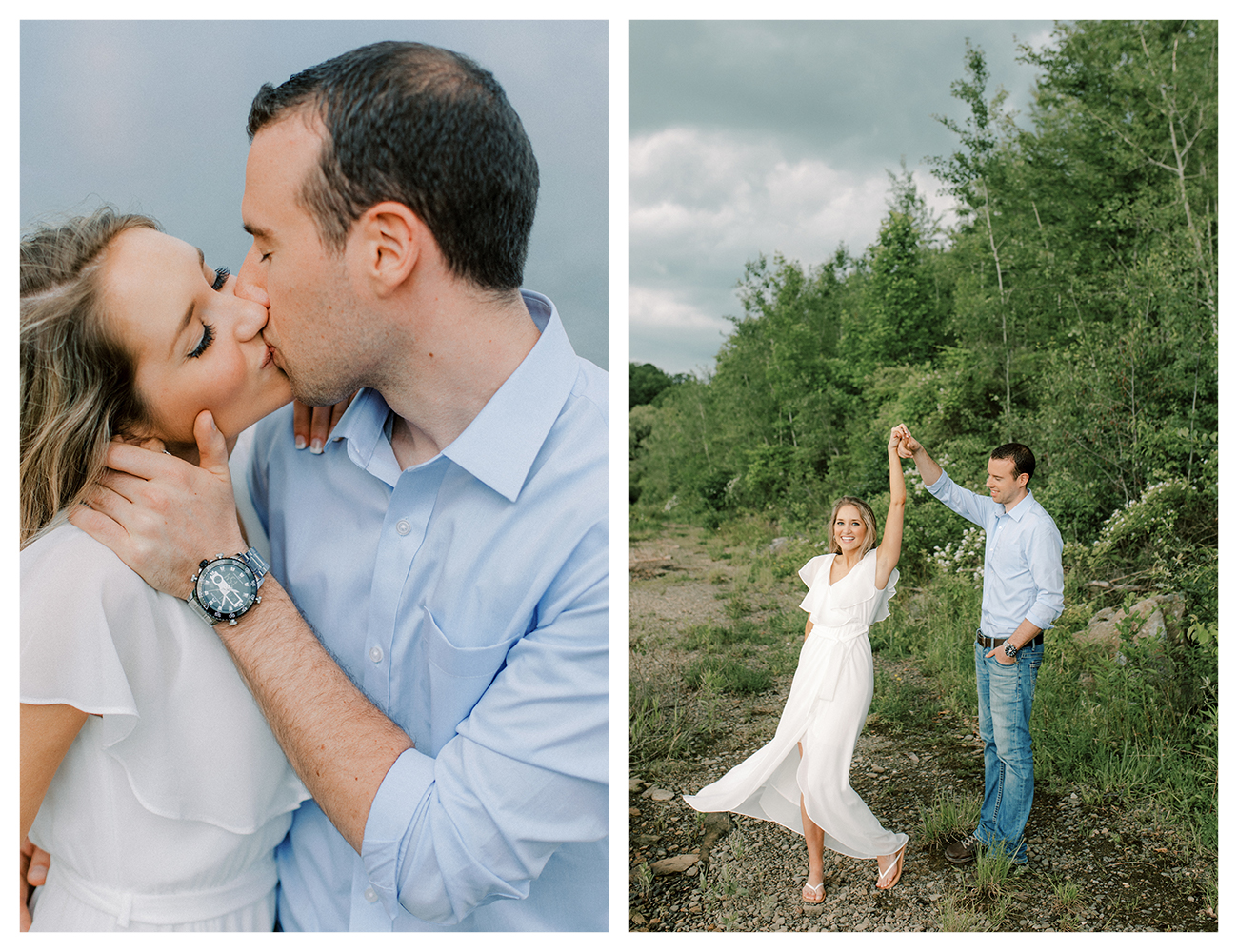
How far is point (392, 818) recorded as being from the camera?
1.70 m

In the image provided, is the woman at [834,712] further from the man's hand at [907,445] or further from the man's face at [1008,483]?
the man's face at [1008,483]

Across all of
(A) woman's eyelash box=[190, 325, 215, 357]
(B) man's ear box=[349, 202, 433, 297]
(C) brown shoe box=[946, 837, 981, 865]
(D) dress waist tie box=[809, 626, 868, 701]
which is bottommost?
(C) brown shoe box=[946, 837, 981, 865]

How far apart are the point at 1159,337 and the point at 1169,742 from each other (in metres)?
1.22

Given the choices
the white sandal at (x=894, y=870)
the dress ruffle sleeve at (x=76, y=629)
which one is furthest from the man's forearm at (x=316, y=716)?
the white sandal at (x=894, y=870)

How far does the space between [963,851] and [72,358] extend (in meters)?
2.69

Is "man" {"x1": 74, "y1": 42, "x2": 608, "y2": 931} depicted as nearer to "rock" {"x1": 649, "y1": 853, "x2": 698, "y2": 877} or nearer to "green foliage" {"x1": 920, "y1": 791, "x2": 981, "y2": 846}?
"rock" {"x1": 649, "y1": 853, "x2": 698, "y2": 877}

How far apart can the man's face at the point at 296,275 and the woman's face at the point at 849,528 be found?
4.78 feet

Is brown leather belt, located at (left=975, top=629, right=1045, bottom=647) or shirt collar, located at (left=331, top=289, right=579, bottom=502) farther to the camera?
brown leather belt, located at (left=975, top=629, right=1045, bottom=647)

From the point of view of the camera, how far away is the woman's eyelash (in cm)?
178

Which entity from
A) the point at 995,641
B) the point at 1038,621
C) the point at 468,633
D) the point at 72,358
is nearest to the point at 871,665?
the point at 995,641

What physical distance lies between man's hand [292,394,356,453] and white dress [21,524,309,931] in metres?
0.50

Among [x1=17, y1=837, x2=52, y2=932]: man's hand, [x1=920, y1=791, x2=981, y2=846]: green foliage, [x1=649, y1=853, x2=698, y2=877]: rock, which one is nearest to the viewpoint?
[x1=17, y1=837, x2=52, y2=932]: man's hand

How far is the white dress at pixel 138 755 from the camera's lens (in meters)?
1.68

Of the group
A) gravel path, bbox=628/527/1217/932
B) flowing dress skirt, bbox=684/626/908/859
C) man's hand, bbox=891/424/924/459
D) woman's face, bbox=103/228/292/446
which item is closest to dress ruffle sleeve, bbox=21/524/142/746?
woman's face, bbox=103/228/292/446
